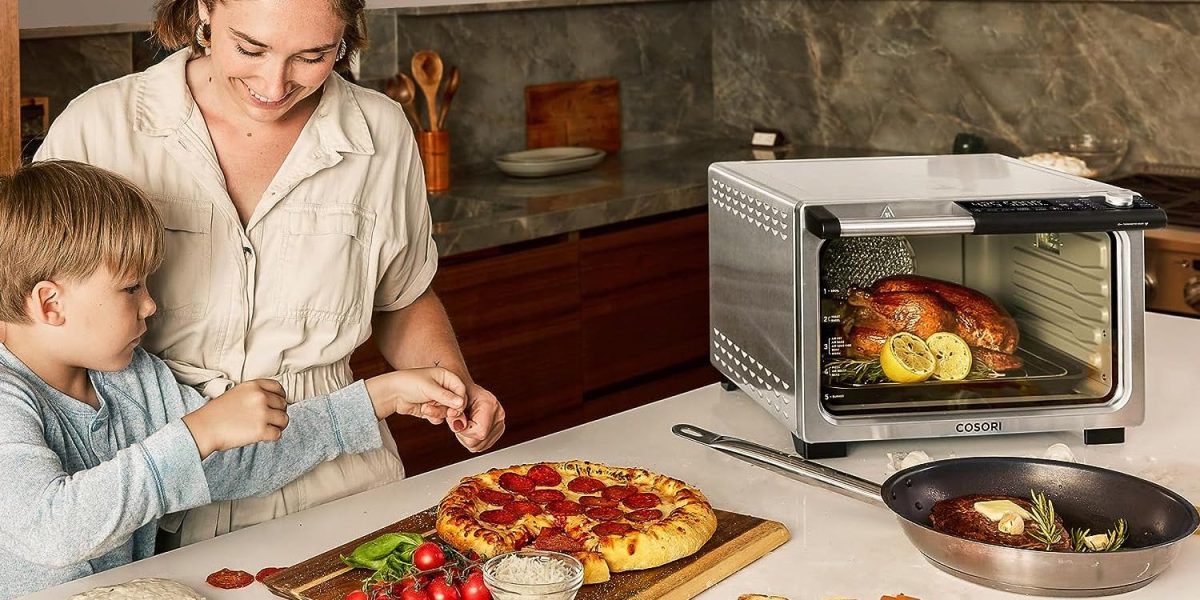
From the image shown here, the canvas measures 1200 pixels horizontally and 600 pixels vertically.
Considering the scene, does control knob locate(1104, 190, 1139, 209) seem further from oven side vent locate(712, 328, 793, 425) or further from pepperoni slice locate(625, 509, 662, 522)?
pepperoni slice locate(625, 509, 662, 522)

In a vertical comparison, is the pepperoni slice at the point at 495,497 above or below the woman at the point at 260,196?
below

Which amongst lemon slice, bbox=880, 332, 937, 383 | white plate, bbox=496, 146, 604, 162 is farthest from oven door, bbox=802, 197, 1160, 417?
white plate, bbox=496, 146, 604, 162

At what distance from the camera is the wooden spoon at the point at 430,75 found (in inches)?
137

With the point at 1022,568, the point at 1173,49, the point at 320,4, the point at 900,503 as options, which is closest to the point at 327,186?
the point at 320,4

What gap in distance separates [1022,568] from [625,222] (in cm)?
219

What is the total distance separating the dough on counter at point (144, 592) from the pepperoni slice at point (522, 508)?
328 millimetres

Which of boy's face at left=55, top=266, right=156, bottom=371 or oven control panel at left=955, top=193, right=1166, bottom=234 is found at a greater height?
oven control panel at left=955, top=193, right=1166, bottom=234

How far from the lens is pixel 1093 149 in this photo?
356cm

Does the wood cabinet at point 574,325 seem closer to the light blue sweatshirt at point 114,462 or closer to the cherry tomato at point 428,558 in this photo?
the light blue sweatshirt at point 114,462

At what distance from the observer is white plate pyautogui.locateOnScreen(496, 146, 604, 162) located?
3.68 meters

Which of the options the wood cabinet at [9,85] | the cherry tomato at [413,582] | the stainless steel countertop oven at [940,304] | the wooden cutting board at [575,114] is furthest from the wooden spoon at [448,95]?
the cherry tomato at [413,582]

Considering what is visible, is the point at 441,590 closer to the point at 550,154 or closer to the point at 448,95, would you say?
the point at 448,95

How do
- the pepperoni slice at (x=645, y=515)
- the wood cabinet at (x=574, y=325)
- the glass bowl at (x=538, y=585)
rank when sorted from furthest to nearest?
the wood cabinet at (x=574, y=325) → the pepperoni slice at (x=645, y=515) → the glass bowl at (x=538, y=585)

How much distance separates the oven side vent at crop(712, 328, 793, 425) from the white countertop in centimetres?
5
